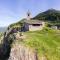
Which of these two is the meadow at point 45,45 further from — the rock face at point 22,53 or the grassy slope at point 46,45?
the rock face at point 22,53

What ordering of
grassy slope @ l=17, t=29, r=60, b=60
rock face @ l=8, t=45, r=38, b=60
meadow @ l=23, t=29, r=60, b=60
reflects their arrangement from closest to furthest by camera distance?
meadow @ l=23, t=29, r=60, b=60
grassy slope @ l=17, t=29, r=60, b=60
rock face @ l=8, t=45, r=38, b=60

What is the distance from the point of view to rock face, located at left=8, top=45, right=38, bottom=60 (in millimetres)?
57412

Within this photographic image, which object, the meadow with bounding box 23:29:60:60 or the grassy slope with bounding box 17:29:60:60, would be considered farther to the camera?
the grassy slope with bounding box 17:29:60:60

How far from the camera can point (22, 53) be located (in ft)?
192

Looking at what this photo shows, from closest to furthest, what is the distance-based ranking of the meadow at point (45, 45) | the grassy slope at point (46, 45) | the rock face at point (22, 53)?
1. the meadow at point (45, 45)
2. the grassy slope at point (46, 45)
3. the rock face at point (22, 53)

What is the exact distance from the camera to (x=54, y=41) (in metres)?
63.5

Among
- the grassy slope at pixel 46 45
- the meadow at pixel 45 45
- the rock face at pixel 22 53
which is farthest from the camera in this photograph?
the rock face at pixel 22 53

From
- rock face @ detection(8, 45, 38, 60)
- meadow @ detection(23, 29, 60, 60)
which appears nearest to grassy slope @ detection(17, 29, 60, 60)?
meadow @ detection(23, 29, 60, 60)

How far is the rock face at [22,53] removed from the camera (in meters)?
57.4

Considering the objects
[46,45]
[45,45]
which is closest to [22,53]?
[45,45]

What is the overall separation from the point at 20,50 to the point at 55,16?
101762mm

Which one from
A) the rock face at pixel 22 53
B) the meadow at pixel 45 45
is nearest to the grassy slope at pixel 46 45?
the meadow at pixel 45 45

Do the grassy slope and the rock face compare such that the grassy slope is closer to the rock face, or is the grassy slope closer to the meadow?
the meadow

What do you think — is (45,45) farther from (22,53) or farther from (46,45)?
(22,53)
